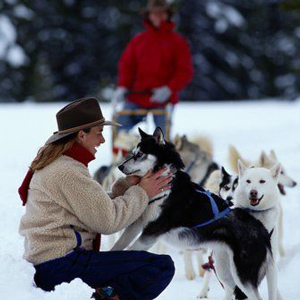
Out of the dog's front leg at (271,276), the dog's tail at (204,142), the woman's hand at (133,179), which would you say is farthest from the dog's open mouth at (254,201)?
the dog's tail at (204,142)

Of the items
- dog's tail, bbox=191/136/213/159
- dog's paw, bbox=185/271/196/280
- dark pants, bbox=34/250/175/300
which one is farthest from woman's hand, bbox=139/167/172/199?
dog's tail, bbox=191/136/213/159

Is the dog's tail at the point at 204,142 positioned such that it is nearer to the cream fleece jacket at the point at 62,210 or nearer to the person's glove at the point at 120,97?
the person's glove at the point at 120,97

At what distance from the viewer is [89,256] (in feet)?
9.54

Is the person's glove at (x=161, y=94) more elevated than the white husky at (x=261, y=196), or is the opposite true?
the white husky at (x=261, y=196)

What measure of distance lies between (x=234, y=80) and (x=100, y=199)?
2356cm

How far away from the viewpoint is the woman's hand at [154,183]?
123 inches

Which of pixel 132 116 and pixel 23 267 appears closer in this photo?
pixel 23 267

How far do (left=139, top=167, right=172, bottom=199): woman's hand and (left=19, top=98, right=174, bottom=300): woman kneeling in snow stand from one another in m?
0.05

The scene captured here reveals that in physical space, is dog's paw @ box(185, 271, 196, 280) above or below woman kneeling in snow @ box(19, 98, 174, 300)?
below

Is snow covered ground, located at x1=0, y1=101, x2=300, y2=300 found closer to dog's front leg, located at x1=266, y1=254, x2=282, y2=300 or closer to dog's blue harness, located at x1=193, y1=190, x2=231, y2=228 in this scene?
dog's front leg, located at x1=266, y1=254, x2=282, y2=300

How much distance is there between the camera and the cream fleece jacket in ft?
9.20

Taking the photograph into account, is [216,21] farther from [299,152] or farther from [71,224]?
[71,224]

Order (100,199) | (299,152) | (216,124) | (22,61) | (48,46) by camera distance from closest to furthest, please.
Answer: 1. (100,199)
2. (299,152)
3. (216,124)
4. (22,61)
5. (48,46)

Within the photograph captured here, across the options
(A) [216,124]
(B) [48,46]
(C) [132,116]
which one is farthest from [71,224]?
(B) [48,46]
